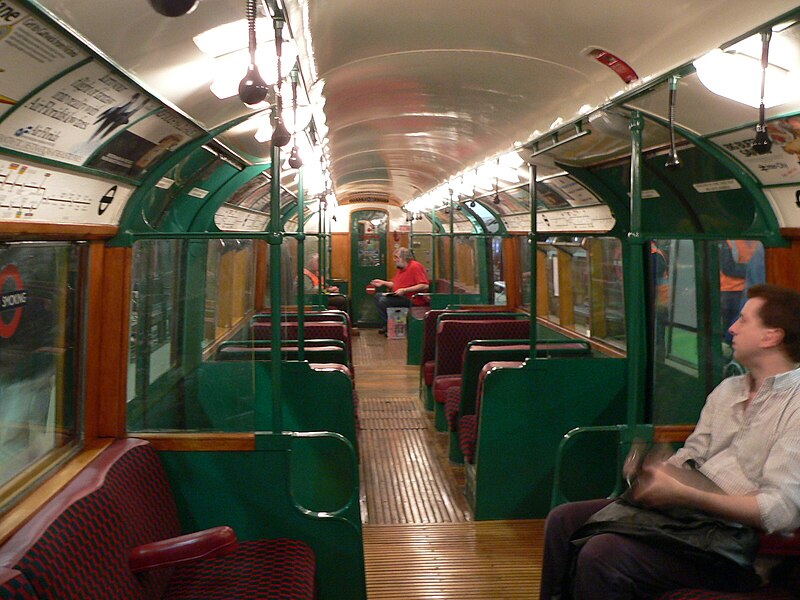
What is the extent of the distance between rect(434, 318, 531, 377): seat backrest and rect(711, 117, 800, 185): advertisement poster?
121 inches

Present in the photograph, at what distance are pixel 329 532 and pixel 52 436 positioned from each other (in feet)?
3.67

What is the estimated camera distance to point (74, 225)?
3.01 m

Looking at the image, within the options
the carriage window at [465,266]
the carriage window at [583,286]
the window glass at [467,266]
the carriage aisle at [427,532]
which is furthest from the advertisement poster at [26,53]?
the window glass at [467,266]

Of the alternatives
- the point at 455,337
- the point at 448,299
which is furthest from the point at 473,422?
the point at 448,299

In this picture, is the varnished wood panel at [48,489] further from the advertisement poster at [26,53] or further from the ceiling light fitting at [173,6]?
the ceiling light fitting at [173,6]

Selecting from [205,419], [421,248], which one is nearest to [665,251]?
[205,419]

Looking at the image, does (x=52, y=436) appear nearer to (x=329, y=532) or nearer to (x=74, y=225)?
(x=74, y=225)

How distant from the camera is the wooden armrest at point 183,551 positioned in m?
2.54

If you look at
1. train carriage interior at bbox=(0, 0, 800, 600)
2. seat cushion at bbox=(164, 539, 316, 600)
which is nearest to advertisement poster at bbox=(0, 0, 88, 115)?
train carriage interior at bbox=(0, 0, 800, 600)

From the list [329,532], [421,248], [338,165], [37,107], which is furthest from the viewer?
[421,248]

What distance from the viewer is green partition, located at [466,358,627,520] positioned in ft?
15.6

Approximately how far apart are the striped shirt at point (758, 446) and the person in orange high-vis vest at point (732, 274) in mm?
1191

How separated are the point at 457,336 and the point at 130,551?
4508 mm

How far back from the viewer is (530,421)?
478 centimetres
